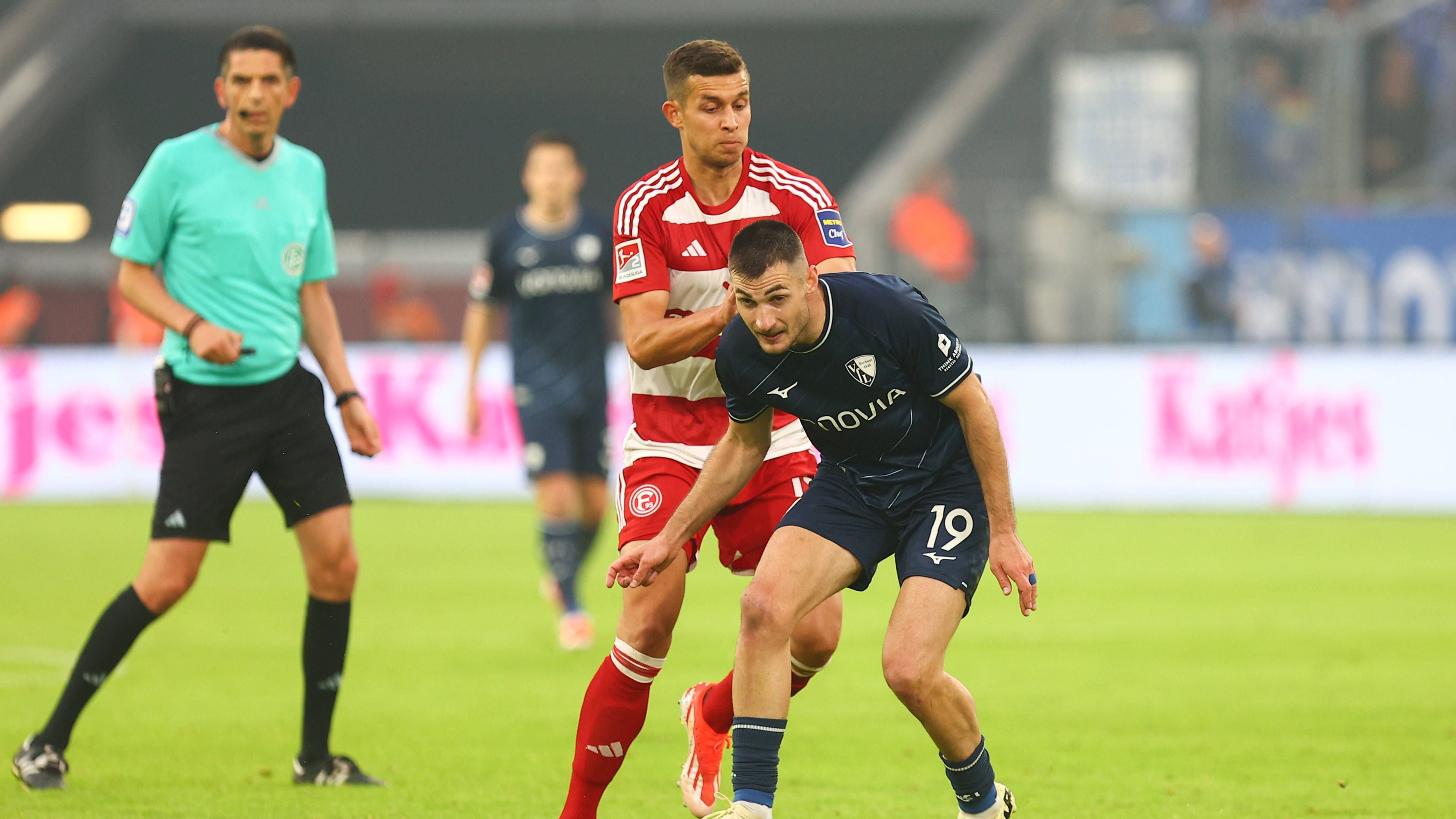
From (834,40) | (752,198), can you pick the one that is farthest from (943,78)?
(752,198)

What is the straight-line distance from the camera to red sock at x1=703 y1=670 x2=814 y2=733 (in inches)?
223

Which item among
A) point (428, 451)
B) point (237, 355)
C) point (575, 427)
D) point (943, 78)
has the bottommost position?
point (428, 451)

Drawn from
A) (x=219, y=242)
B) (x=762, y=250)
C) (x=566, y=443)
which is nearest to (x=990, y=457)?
(x=762, y=250)

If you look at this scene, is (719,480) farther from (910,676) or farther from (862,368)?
(910,676)

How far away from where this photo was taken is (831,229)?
534 centimetres

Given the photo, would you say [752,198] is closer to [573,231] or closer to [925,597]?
[925,597]

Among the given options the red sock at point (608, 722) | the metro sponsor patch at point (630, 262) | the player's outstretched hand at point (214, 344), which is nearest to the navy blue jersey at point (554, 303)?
the player's outstretched hand at point (214, 344)

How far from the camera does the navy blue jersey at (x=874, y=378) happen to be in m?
4.87

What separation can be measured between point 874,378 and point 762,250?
55cm

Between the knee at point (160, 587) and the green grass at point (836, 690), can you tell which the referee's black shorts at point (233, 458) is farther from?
the green grass at point (836, 690)

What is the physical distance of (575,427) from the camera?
9680 mm

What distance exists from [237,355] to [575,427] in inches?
163

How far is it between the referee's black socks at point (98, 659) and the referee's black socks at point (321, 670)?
0.52 m

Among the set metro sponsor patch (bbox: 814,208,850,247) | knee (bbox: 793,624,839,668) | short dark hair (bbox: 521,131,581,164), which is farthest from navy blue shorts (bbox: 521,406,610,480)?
metro sponsor patch (bbox: 814,208,850,247)
